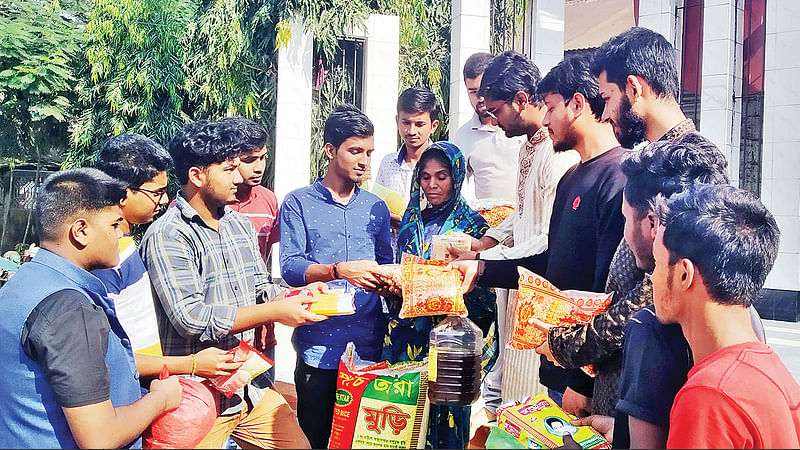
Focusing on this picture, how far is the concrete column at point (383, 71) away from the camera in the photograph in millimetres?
9914

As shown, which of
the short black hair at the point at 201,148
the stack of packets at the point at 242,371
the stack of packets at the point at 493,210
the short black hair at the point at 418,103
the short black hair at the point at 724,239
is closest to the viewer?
the short black hair at the point at 724,239

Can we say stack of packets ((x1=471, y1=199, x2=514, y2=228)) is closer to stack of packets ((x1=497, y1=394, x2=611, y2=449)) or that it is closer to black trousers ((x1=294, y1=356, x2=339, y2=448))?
black trousers ((x1=294, y1=356, x2=339, y2=448))

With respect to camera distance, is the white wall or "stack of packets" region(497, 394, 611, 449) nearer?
"stack of packets" region(497, 394, 611, 449)

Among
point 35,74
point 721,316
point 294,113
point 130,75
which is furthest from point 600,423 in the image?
point 35,74

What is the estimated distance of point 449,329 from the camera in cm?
263

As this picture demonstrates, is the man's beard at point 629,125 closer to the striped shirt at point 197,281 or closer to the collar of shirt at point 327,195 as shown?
the collar of shirt at point 327,195

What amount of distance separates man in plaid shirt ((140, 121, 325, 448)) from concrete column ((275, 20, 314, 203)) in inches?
272

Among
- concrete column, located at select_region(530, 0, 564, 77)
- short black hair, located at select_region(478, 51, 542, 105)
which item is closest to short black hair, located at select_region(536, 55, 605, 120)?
short black hair, located at select_region(478, 51, 542, 105)

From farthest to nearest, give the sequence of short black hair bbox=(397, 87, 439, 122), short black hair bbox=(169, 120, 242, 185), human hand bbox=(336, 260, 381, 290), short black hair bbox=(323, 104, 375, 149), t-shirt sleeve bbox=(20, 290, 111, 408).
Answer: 1. short black hair bbox=(397, 87, 439, 122)
2. short black hair bbox=(323, 104, 375, 149)
3. human hand bbox=(336, 260, 381, 290)
4. short black hair bbox=(169, 120, 242, 185)
5. t-shirt sleeve bbox=(20, 290, 111, 408)

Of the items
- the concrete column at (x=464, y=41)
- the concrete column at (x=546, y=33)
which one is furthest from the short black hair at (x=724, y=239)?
the concrete column at (x=546, y=33)

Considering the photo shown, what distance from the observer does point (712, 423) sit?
1346 millimetres

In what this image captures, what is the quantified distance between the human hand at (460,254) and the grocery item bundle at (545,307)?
71 cm

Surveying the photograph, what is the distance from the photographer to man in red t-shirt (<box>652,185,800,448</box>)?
1.35 metres

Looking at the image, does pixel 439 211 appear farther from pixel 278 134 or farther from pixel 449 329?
pixel 278 134
